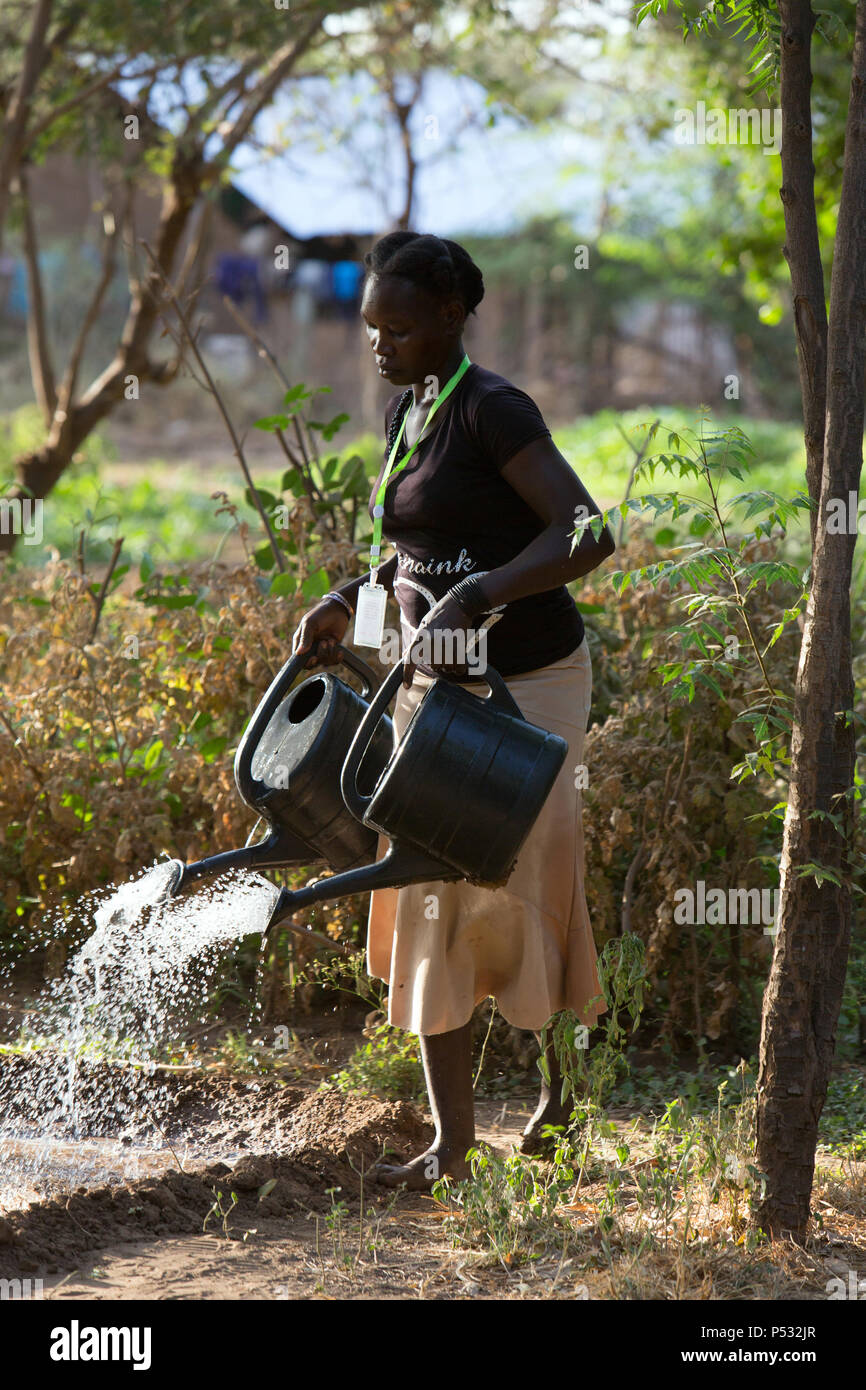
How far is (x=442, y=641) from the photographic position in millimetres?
2506

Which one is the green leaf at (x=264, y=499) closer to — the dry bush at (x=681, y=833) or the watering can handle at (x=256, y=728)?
the dry bush at (x=681, y=833)

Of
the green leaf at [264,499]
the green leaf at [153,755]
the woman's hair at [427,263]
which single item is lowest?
the green leaf at [153,755]

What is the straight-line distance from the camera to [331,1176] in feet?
9.68

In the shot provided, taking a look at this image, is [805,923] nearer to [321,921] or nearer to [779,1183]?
[779,1183]

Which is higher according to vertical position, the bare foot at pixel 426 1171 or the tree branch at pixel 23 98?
the tree branch at pixel 23 98

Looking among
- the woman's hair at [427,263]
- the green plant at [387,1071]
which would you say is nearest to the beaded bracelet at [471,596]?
the woman's hair at [427,263]

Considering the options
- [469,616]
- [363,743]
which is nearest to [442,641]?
[469,616]

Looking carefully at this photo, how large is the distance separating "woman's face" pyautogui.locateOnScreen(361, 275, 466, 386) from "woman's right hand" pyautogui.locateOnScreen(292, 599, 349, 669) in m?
0.56

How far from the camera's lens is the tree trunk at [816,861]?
2506 millimetres

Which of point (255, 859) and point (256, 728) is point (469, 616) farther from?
point (255, 859)

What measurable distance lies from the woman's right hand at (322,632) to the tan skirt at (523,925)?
227mm

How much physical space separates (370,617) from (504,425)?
1.63 ft
